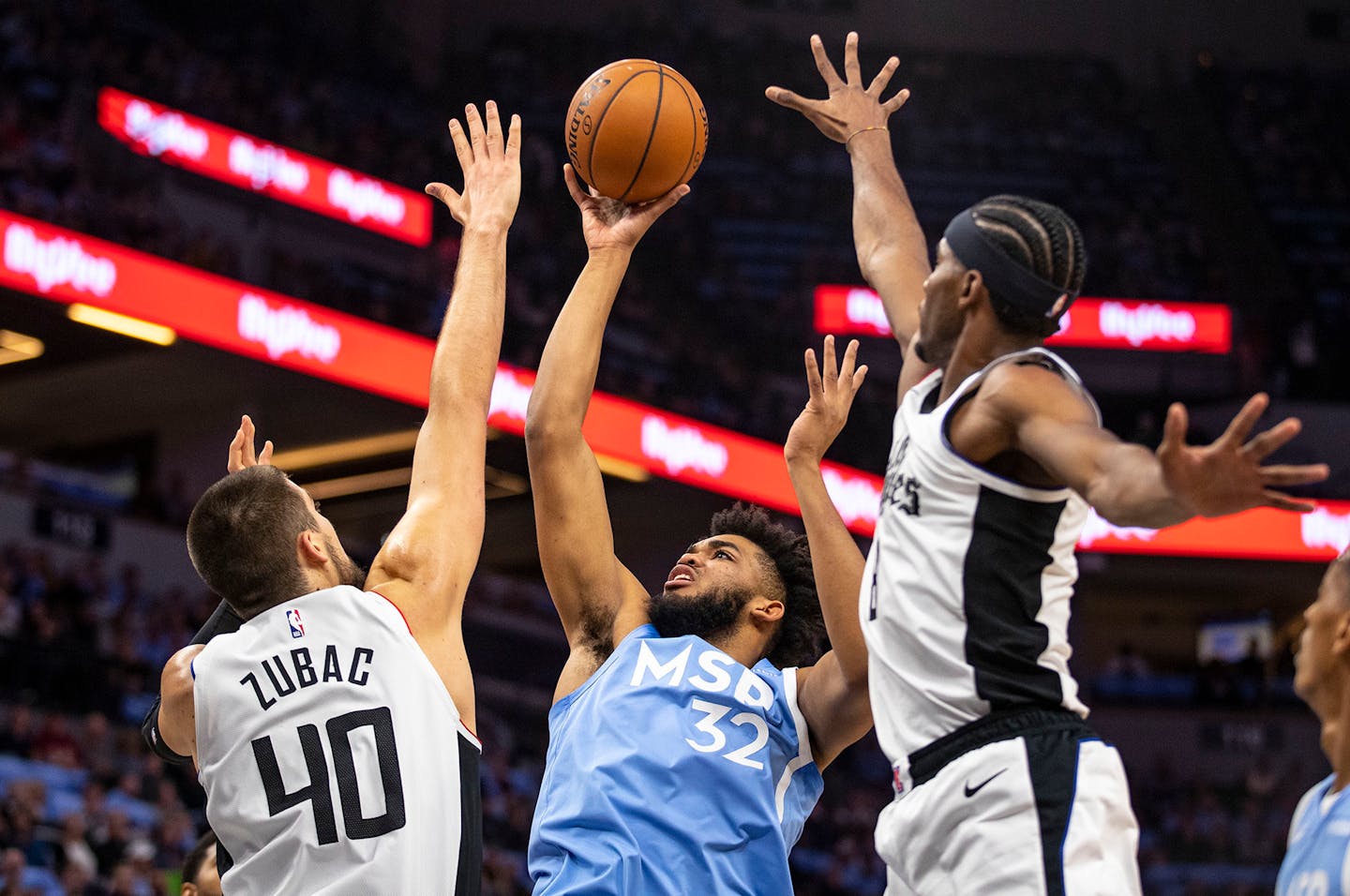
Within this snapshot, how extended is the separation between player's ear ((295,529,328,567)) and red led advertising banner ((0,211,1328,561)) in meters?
10.4

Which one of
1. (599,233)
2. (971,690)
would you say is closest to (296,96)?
(599,233)

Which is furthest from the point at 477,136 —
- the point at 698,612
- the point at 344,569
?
the point at 698,612

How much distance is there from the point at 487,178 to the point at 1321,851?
7.69 feet

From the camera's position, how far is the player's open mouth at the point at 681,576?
4.25 m

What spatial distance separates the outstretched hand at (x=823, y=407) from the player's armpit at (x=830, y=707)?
509mm

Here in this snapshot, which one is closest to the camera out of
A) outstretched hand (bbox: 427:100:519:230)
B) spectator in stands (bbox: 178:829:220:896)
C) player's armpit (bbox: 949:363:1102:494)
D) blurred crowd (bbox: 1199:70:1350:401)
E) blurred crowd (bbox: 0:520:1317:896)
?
player's armpit (bbox: 949:363:1102:494)

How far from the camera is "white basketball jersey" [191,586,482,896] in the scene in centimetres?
310

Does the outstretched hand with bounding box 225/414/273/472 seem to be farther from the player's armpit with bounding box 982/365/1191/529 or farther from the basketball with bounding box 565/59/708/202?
the player's armpit with bounding box 982/365/1191/529

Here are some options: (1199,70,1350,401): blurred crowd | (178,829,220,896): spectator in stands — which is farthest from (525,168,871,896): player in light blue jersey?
(1199,70,1350,401): blurred crowd

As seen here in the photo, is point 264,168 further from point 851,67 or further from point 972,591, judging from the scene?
point 972,591

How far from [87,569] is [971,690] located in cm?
1262

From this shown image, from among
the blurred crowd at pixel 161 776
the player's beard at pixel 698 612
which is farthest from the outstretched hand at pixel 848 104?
the blurred crowd at pixel 161 776

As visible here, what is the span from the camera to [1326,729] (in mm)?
3309

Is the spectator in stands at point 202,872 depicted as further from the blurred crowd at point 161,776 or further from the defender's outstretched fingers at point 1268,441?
the blurred crowd at point 161,776
